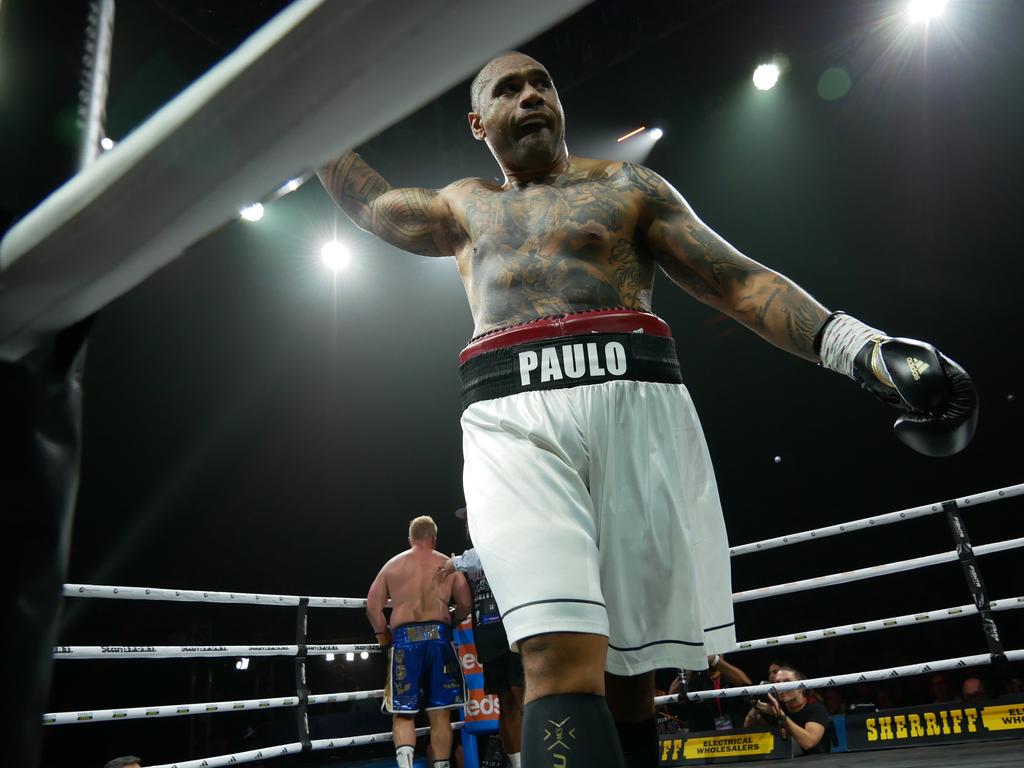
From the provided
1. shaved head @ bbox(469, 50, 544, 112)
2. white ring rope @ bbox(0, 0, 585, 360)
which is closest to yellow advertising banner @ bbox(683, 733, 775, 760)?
shaved head @ bbox(469, 50, 544, 112)

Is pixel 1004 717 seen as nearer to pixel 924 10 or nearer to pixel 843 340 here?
pixel 843 340

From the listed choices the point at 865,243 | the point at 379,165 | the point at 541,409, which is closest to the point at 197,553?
the point at 379,165

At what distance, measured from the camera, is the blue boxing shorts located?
392 cm

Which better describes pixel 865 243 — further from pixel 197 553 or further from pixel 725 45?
pixel 197 553

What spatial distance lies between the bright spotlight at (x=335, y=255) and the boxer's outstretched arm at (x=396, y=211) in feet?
18.9

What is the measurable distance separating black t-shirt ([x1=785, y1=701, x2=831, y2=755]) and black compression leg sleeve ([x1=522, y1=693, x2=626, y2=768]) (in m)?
3.15

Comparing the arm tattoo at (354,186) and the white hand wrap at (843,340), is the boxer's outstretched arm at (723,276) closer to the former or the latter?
the white hand wrap at (843,340)

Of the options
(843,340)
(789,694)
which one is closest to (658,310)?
(789,694)

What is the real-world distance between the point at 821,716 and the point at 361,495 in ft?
21.8

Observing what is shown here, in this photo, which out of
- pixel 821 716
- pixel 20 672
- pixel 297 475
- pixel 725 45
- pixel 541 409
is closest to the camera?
pixel 20 672

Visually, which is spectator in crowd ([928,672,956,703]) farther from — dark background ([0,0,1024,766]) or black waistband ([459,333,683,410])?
black waistband ([459,333,683,410])

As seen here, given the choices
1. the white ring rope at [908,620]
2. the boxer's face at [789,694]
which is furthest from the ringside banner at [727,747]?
the white ring rope at [908,620]

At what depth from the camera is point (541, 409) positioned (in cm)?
128

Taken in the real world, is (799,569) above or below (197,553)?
below
